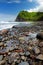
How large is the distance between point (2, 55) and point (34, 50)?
4.37ft

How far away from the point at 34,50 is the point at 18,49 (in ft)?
2.26

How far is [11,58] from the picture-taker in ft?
18.5

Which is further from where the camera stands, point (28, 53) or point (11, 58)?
point (28, 53)

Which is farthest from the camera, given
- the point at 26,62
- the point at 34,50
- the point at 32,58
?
the point at 34,50

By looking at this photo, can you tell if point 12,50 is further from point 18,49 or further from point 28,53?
point 28,53

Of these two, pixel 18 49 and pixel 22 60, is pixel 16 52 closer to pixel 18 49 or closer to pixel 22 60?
pixel 18 49

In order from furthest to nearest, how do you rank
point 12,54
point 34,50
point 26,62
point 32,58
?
point 34,50 → point 12,54 → point 32,58 → point 26,62

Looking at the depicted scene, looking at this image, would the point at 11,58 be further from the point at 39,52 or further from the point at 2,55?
the point at 39,52

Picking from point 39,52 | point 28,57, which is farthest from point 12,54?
point 39,52

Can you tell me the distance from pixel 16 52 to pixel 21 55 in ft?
1.35

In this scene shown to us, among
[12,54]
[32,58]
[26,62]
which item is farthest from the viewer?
[12,54]

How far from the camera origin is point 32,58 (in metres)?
5.64

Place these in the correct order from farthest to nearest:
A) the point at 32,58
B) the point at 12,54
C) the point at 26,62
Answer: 1. the point at 12,54
2. the point at 32,58
3. the point at 26,62

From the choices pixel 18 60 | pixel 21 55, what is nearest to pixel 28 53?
pixel 21 55
